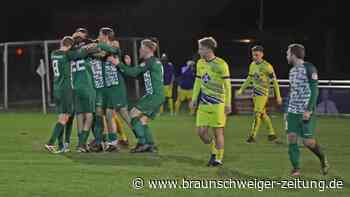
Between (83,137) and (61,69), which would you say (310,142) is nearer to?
(83,137)

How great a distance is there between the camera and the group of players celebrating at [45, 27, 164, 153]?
15617 mm

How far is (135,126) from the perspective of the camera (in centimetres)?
1575

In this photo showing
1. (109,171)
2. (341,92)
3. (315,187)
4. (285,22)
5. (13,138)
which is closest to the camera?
(315,187)

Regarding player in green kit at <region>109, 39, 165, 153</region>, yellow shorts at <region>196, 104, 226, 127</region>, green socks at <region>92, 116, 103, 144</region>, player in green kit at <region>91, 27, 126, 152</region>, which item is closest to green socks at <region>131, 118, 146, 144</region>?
player in green kit at <region>109, 39, 165, 153</region>

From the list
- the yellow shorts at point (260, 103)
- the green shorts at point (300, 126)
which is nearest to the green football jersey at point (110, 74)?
the yellow shorts at point (260, 103)

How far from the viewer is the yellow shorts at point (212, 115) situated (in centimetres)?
1381

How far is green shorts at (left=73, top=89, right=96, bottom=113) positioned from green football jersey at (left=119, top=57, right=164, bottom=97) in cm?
79

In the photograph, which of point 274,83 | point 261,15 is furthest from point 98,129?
point 261,15

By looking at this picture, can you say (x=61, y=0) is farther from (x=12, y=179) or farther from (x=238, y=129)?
(x=12, y=179)

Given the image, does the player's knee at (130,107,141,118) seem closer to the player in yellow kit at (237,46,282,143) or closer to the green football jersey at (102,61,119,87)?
the green football jersey at (102,61,119,87)

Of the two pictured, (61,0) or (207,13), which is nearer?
(207,13)

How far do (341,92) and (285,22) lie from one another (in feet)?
58.5

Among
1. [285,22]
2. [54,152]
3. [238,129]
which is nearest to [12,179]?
[54,152]

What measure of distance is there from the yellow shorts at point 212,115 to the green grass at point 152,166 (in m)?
0.75
